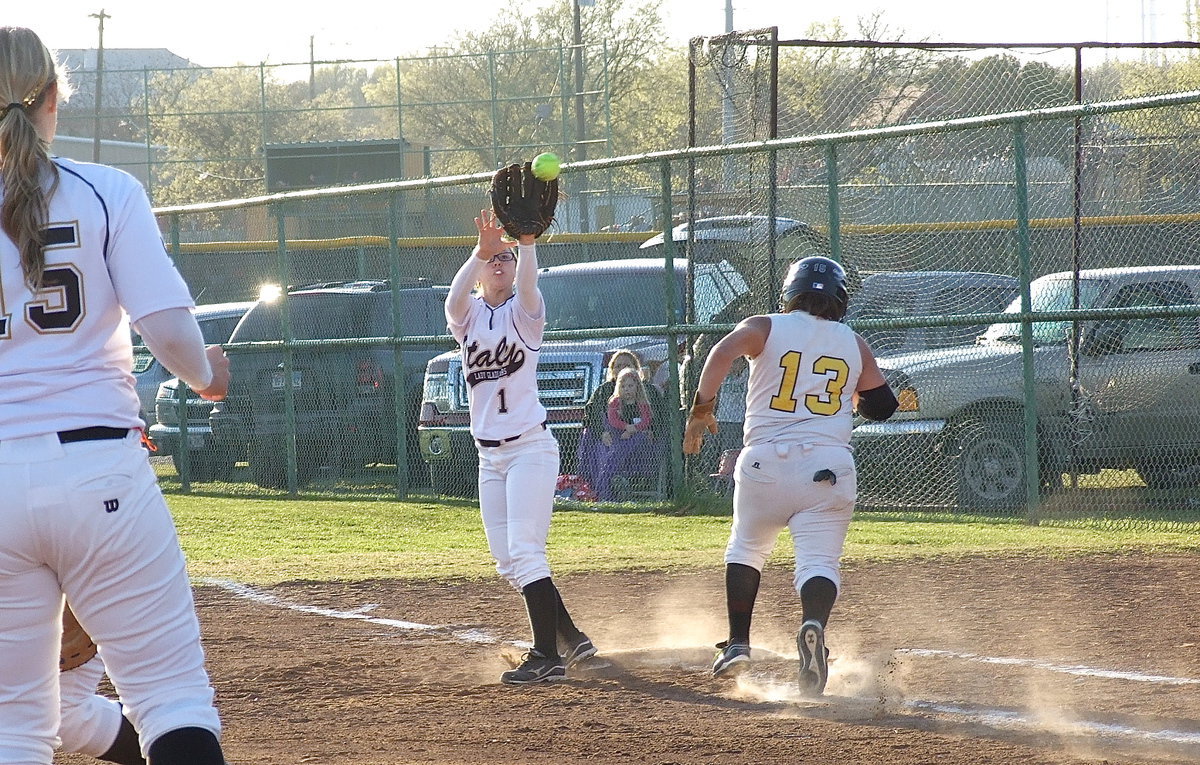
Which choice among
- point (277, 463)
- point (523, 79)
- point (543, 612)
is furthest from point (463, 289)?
point (523, 79)

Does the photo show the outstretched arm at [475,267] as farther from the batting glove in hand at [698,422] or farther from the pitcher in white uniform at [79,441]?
the pitcher in white uniform at [79,441]

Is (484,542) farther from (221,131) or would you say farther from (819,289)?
(221,131)

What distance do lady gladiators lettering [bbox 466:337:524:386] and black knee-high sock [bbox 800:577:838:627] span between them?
5.14 feet

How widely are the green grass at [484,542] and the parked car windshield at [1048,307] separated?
1.35m

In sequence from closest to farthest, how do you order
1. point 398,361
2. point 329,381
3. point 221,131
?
point 398,361, point 329,381, point 221,131

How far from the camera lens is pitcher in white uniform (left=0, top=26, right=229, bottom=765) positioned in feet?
9.67

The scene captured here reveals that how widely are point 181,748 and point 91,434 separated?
66 cm

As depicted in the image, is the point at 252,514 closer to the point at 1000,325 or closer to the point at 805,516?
the point at 1000,325

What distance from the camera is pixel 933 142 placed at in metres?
13.4

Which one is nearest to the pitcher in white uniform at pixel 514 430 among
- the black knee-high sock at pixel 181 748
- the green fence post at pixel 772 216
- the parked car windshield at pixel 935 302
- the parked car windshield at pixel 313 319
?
the black knee-high sock at pixel 181 748

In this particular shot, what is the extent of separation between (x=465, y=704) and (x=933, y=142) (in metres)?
9.09

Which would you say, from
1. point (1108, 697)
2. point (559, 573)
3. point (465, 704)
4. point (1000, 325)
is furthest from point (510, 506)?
point (1000, 325)

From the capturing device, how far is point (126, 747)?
3719 millimetres

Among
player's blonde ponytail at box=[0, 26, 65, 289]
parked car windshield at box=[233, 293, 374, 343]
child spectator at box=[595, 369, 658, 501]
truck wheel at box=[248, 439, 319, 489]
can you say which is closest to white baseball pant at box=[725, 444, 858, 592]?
player's blonde ponytail at box=[0, 26, 65, 289]
